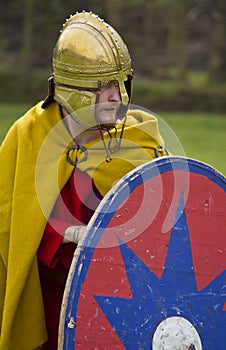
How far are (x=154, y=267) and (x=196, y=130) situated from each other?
14744 millimetres

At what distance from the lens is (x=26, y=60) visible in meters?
22.1

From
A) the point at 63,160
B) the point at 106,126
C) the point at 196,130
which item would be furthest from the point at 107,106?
the point at 196,130

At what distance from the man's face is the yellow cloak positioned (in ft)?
0.32

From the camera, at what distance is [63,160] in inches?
153

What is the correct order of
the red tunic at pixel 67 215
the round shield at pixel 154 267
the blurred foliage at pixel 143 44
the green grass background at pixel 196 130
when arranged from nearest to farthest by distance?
the round shield at pixel 154 267 < the red tunic at pixel 67 215 < the green grass background at pixel 196 130 < the blurred foliage at pixel 143 44

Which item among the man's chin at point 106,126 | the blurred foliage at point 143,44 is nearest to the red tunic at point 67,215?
the man's chin at point 106,126

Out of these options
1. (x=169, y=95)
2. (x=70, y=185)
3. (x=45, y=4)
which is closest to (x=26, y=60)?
(x=45, y=4)

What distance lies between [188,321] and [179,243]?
10.6 inches

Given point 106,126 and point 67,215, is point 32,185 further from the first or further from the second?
point 106,126

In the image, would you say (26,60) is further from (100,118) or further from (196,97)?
(100,118)

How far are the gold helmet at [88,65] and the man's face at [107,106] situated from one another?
0.02 meters

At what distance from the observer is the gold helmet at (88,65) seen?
3.84 meters

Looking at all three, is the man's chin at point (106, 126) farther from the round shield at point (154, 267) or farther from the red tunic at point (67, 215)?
the round shield at point (154, 267)

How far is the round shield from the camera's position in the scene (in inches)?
140
